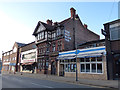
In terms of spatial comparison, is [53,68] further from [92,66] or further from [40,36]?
[92,66]

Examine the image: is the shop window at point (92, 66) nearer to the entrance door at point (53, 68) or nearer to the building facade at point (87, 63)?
the building facade at point (87, 63)

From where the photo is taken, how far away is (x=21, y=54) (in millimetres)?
44312

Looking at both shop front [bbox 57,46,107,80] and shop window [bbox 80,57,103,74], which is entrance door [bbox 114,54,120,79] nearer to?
shop front [bbox 57,46,107,80]

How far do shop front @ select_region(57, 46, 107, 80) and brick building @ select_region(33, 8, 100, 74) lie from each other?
3.27 meters

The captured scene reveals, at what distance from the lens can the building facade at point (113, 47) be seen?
1744 centimetres

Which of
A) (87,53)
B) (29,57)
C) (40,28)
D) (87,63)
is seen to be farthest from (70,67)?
(29,57)

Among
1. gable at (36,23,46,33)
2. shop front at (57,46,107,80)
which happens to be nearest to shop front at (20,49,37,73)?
gable at (36,23,46,33)

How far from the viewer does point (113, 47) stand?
17.8 m

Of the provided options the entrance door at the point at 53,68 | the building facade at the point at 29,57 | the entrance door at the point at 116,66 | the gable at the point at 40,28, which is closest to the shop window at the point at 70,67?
the entrance door at the point at 53,68

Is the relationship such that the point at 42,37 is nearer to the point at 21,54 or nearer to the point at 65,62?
the point at 65,62

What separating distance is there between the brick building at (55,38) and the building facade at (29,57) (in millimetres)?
2622

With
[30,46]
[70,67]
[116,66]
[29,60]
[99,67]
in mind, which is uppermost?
[30,46]

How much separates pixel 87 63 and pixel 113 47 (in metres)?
5.04

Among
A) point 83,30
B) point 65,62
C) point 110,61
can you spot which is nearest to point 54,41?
point 65,62
